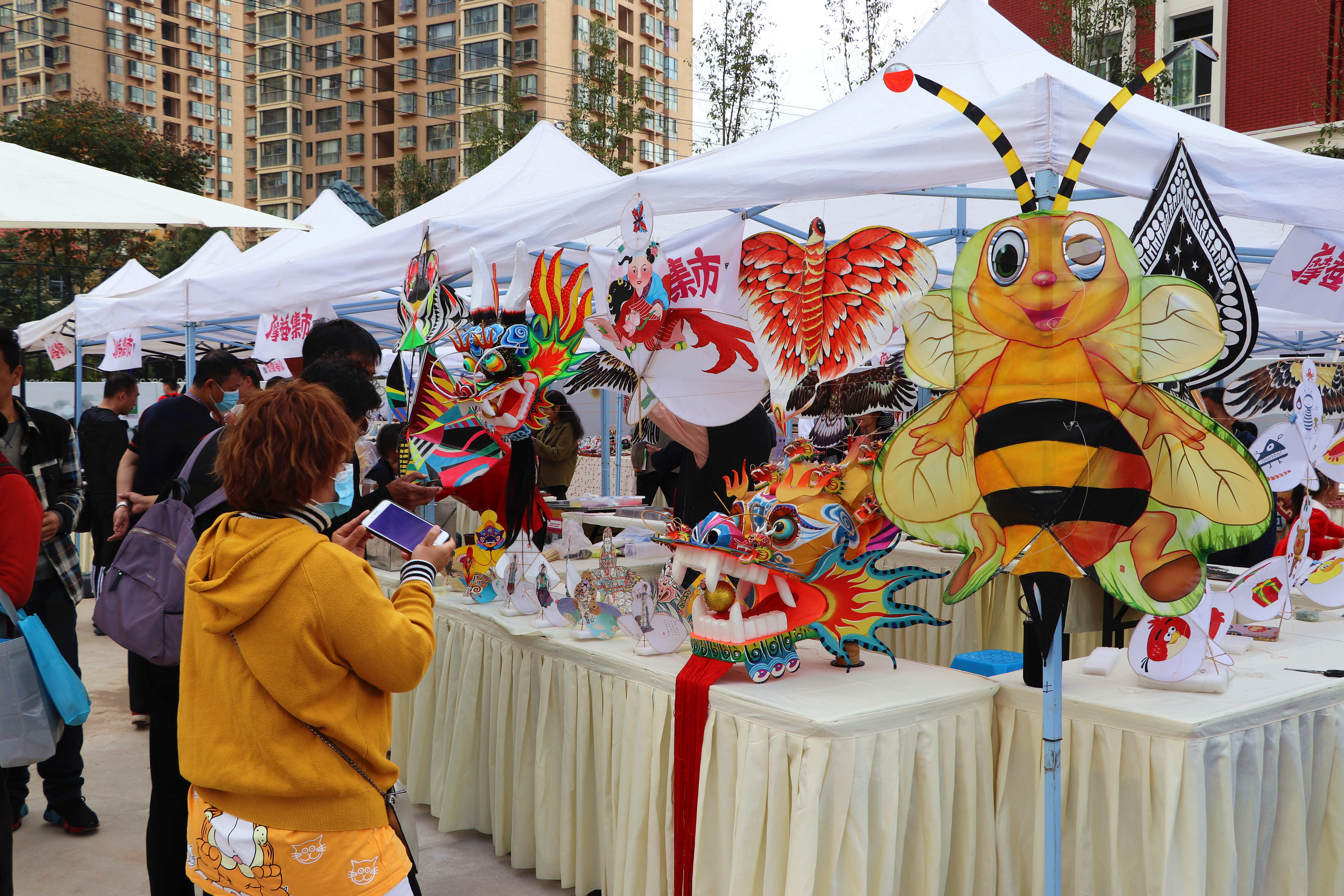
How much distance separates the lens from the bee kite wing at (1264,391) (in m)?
3.16

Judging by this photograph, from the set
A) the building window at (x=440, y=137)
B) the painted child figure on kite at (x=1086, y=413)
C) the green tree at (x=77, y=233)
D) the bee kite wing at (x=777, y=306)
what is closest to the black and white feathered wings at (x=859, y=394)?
the bee kite wing at (x=777, y=306)

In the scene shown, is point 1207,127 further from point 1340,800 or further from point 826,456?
point 1340,800

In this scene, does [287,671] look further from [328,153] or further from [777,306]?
[328,153]

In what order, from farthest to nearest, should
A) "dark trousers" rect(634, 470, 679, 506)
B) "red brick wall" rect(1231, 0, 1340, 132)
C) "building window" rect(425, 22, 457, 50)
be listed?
"building window" rect(425, 22, 457, 50)
"red brick wall" rect(1231, 0, 1340, 132)
"dark trousers" rect(634, 470, 679, 506)

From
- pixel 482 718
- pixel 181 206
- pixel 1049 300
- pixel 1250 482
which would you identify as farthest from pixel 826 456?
pixel 181 206

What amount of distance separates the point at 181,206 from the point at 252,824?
77.1 inches

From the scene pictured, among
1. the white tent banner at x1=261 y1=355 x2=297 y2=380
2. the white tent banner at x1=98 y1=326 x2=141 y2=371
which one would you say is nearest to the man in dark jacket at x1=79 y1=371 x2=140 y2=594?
the white tent banner at x1=261 y1=355 x2=297 y2=380

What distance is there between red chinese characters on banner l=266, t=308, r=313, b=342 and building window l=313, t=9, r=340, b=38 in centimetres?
4274

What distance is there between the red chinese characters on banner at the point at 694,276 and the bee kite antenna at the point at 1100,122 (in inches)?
42.7

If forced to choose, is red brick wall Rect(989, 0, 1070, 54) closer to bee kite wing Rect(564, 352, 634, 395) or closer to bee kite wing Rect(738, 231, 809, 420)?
bee kite wing Rect(564, 352, 634, 395)

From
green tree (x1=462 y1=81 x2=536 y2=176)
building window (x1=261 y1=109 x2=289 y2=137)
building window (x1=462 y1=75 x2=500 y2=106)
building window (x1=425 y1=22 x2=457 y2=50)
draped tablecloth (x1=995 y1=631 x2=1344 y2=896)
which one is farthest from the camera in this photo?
building window (x1=261 y1=109 x2=289 y2=137)

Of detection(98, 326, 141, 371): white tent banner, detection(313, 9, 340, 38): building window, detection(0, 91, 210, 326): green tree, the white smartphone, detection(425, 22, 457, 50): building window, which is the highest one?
detection(313, 9, 340, 38): building window

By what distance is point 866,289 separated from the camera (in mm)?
2260

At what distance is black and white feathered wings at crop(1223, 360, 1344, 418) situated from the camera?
3.16 metres
